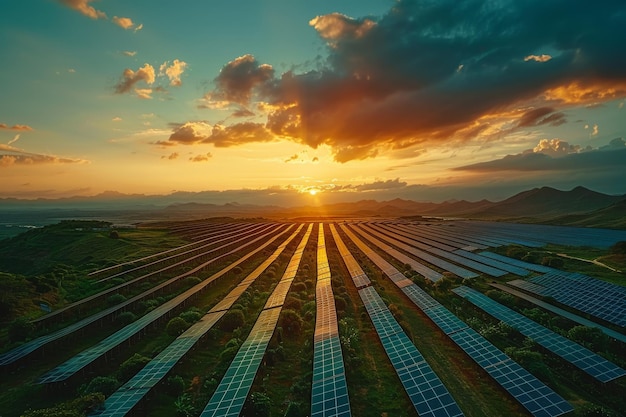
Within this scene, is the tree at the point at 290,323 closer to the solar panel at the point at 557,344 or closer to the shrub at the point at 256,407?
the shrub at the point at 256,407

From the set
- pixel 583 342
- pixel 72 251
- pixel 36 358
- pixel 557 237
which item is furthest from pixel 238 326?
pixel 557 237

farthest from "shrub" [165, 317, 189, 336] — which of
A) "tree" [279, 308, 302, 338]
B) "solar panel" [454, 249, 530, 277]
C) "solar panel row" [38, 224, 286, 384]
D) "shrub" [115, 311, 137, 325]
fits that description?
"solar panel" [454, 249, 530, 277]

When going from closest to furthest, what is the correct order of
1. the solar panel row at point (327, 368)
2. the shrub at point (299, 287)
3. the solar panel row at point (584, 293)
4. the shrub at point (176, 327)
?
the solar panel row at point (327, 368), the solar panel row at point (584, 293), the shrub at point (176, 327), the shrub at point (299, 287)

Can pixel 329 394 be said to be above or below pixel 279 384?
above

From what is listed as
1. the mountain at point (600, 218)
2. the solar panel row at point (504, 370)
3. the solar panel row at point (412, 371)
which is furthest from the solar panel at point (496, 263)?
the mountain at point (600, 218)

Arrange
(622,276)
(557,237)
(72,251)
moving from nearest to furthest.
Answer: (622,276)
(72,251)
(557,237)

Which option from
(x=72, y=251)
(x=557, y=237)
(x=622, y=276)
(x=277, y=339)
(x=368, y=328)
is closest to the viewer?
(x=277, y=339)

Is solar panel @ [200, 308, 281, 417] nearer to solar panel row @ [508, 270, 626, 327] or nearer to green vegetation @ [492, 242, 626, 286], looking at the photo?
solar panel row @ [508, 270, 626, 327]

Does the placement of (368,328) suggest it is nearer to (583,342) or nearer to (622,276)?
(583,342)
